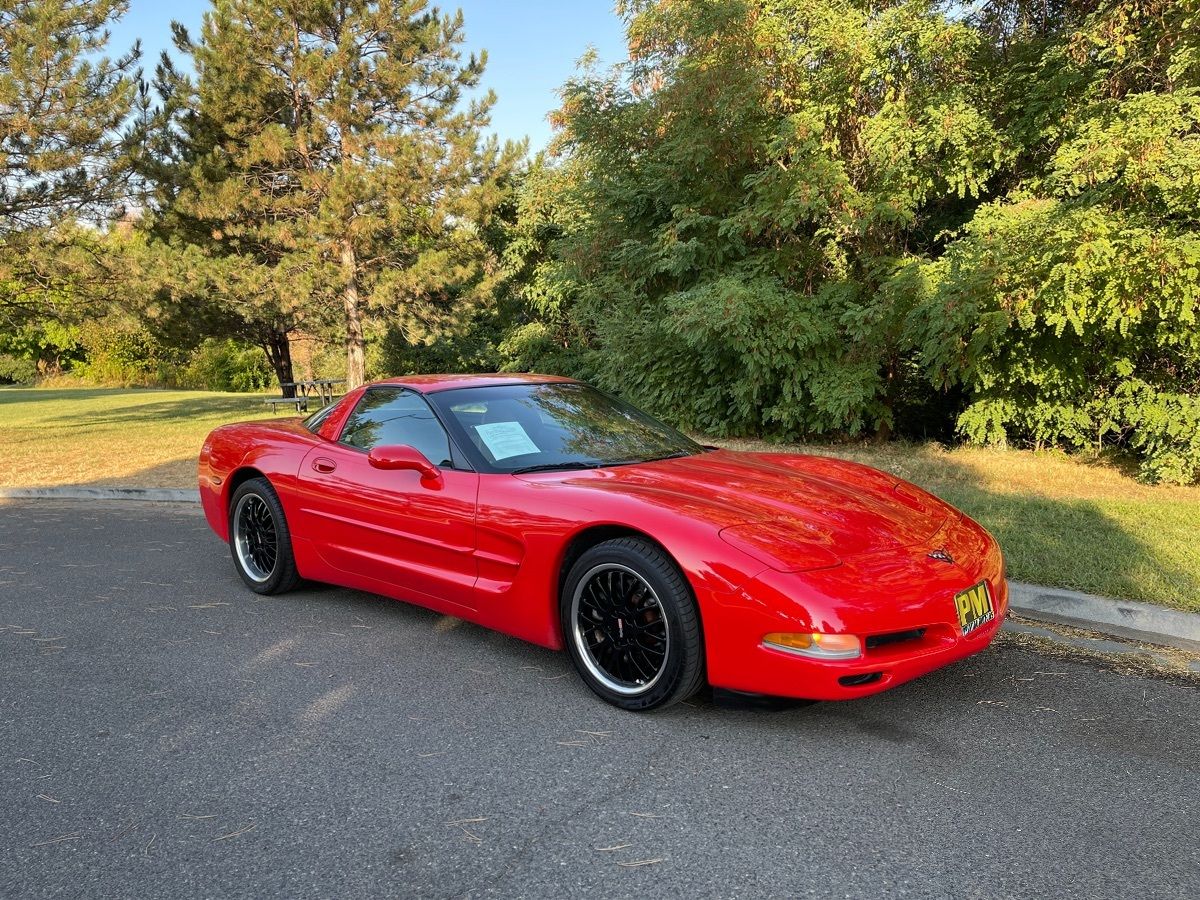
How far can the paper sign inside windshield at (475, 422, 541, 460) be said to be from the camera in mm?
4098

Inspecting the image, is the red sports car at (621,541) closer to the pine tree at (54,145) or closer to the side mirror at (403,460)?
the side mirror at (403,460)

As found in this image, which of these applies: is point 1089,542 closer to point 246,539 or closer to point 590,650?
point 590,650

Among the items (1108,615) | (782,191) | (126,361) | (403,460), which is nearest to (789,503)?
(403,460)

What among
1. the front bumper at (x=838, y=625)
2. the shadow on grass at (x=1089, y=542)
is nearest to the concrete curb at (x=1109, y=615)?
the shadow on grass at (x=1089, y=542)

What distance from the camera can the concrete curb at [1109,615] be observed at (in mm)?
4211

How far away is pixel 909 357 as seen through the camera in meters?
11.8

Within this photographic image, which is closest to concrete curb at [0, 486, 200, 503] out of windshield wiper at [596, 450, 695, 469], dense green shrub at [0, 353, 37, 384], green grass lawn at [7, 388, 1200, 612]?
green grass lawn at [7, 388, 1200, 612]

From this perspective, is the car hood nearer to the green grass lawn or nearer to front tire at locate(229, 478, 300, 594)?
the green grass lawn

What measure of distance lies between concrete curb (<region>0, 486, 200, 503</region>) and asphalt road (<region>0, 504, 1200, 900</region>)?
486 centimetres

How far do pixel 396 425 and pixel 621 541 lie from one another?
1782 millimetres

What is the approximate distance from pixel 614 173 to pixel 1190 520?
8.97 meters

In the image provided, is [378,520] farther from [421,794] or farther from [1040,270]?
[1040,270]

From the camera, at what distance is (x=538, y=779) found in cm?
285

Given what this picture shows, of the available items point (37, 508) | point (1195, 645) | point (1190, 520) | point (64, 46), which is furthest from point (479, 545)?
point (64, 46)
